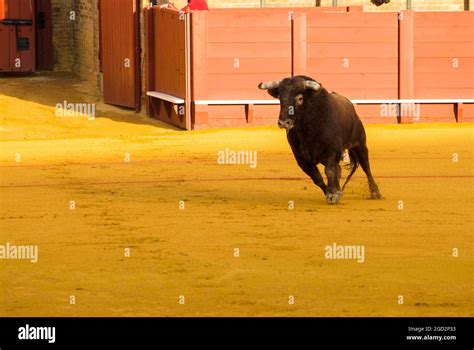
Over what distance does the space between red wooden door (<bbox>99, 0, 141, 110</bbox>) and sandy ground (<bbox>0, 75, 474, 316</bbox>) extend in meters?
3.09

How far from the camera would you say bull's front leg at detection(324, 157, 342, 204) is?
43.9ft

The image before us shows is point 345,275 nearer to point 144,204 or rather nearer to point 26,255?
point 26,255

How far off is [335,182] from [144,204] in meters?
1.84

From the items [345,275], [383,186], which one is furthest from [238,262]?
[383,186]

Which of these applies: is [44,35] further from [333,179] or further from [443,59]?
[333,179]

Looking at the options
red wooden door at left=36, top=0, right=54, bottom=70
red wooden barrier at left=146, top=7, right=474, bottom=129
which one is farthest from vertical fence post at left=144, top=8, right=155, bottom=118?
red wooden door at left=36, top=0, right=54, bottom=70

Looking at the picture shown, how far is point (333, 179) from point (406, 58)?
8788 millimetres

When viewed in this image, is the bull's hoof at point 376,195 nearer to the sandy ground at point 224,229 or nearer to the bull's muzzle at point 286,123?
the sandy ground at point 224,229

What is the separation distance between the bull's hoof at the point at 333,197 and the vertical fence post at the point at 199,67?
26.1 feet

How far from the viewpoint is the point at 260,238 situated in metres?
11.8

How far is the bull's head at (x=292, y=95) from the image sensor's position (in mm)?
13477

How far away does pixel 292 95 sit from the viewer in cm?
1355

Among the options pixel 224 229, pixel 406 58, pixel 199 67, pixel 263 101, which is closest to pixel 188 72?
pixel 199 67

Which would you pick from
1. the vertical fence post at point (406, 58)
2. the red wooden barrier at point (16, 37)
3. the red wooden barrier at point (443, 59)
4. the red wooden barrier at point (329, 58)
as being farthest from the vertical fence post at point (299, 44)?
the red wooden barrier at point (16, 37)
